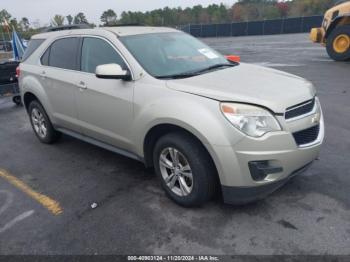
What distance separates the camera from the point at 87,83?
405 cm

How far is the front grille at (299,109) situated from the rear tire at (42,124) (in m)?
3.73

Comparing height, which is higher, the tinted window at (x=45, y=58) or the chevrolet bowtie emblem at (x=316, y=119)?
the tinted window at (x=45, y=58)

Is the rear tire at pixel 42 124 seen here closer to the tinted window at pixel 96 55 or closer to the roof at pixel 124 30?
the roof at pixel 124 30

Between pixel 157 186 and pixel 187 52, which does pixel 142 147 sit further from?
pixel 187 52

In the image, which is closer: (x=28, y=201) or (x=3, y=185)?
(x=28, y=201)

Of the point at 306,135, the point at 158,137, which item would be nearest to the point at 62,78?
the point at 158,137

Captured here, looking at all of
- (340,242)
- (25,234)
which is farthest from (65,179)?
(340,242)

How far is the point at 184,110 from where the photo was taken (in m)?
3.03

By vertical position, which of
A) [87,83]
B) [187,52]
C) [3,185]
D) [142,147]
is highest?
[187,52]

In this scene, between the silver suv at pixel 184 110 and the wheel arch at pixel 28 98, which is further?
the wheel arch at pixel 28 98

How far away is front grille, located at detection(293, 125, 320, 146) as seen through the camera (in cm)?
296

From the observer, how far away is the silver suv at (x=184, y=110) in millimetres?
2828

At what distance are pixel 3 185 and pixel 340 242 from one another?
3824 millimetres

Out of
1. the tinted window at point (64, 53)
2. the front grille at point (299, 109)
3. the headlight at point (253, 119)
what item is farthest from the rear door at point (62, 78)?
the front grille at point (299, 109)
